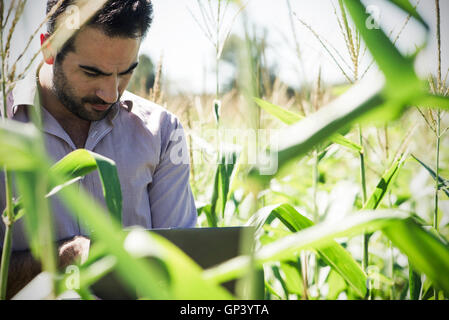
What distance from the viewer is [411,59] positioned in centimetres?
19

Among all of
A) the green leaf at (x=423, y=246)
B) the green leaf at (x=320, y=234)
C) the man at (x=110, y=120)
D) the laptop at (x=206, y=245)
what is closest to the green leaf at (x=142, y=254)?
the green leaf at (x=320, y=234)

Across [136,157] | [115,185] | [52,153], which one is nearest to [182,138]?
[136,157]

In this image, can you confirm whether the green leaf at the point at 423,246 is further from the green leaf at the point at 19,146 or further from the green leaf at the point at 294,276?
the green leaf at the point at 294,276

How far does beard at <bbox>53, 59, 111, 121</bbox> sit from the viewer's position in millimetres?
1093

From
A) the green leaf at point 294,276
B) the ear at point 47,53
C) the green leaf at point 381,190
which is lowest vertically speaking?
the green leaf at point 294,276

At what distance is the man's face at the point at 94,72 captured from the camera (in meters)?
1.04

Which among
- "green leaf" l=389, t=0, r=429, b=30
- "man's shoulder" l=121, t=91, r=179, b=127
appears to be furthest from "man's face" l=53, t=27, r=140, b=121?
"green leaf" l=389, t=0, r=429, b=30

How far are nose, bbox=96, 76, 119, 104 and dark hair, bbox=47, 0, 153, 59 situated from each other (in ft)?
0.39

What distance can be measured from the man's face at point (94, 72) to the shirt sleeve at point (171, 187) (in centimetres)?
24

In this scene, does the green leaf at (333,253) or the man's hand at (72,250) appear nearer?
the green leaf at (333,253)

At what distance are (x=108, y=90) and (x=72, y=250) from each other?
1.47ft

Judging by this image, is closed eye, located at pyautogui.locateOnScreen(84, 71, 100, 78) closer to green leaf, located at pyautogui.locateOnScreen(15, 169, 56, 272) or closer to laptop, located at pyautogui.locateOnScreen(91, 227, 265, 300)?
laptop, located at pyautogui.locateOnScreen(91, 227, 265, 300)

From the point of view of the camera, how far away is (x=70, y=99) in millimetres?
1104
